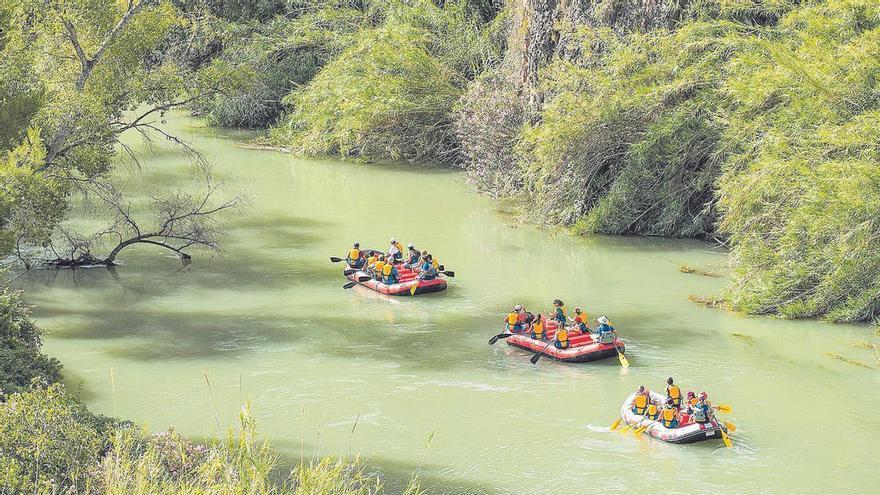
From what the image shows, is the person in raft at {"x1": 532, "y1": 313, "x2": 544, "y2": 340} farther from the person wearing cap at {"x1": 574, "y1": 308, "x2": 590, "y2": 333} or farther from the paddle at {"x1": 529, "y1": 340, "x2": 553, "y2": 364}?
the person wearing cap at {"x1": 574, "y1": 308, "x2": 590, "y2": 333}

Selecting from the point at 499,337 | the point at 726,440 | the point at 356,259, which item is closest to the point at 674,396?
the point at 726,440

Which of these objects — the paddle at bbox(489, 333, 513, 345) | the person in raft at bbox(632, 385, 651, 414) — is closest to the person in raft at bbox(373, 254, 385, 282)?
the paddle at bbox(489, 333, 513, 345)

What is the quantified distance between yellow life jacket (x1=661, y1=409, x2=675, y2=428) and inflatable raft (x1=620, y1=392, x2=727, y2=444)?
0.07 meters

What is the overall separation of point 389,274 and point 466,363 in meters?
4.93

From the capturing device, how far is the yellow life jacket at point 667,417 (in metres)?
17.0

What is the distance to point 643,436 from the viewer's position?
17.1 metres

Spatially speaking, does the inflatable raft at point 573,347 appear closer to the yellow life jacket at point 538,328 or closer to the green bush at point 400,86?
the yellow life jacket at point 538,328

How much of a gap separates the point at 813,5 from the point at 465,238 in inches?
379

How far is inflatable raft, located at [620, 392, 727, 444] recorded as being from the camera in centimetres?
1672

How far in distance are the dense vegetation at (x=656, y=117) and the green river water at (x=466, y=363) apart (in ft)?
3.63

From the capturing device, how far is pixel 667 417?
1697 cm

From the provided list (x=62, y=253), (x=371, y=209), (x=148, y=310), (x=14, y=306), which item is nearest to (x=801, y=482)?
(x=14, y=306)

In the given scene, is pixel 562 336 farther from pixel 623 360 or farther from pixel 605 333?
pixel 623 360

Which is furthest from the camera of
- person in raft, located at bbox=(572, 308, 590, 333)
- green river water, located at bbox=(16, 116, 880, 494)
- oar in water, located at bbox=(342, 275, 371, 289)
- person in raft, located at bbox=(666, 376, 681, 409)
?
oar in water, located at bbox=(342, 275, 371, 289)
